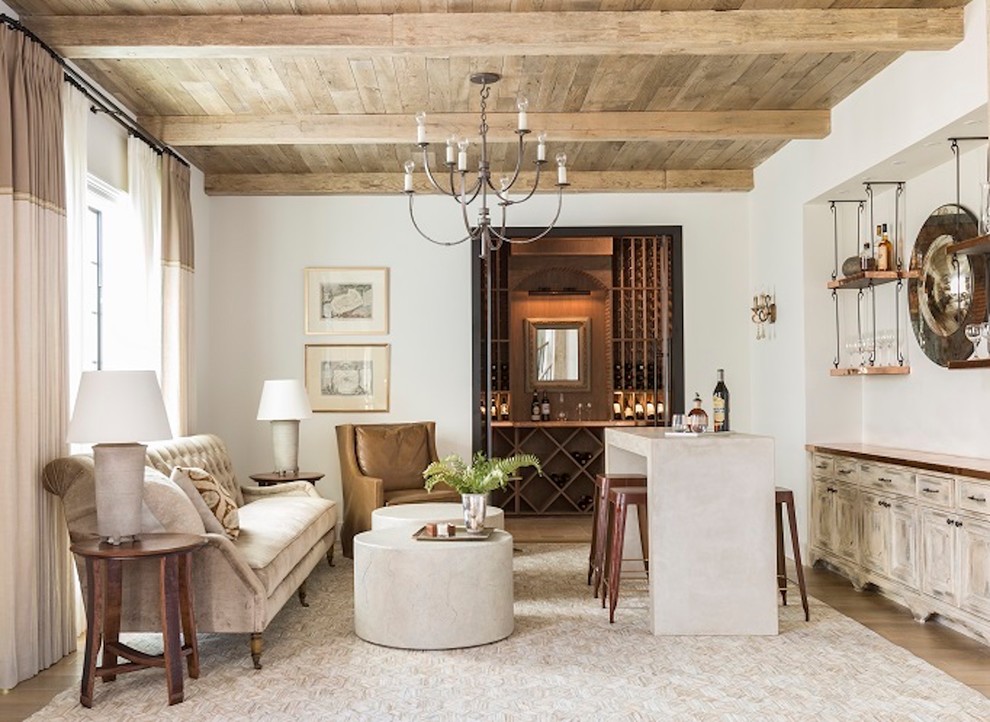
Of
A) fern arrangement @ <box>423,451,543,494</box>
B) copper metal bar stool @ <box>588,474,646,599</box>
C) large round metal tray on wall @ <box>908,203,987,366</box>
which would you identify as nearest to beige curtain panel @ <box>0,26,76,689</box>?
fern arrangement @ <box>423,451,543,494</box>

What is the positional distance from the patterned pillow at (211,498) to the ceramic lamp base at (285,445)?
219 cm

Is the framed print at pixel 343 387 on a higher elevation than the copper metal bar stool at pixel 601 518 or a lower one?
higher

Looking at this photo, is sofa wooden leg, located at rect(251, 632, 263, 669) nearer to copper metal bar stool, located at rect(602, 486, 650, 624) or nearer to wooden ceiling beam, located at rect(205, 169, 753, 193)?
copper metal bar stool, located at rect(602, 486, 650, 624)

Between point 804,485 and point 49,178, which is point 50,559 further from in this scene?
point 804,485

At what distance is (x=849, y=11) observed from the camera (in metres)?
4.68

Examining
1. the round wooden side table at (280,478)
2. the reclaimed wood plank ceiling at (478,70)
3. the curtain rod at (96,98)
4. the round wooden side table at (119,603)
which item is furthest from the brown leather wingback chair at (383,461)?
the round wooden side table at (119,603)

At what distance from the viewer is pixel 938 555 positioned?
5117 millimetres

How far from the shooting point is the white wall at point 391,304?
823 cm

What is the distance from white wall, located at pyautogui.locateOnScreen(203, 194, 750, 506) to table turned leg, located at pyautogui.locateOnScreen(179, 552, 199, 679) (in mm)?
3948

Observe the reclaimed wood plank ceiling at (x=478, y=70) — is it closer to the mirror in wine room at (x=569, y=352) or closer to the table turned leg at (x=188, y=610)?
the mirror in wine room at (x=569, y=352)

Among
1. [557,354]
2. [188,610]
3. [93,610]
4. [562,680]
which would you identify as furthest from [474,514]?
[557,354]

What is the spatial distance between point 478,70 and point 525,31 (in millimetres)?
937

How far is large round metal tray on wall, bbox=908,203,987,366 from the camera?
17.9 feet

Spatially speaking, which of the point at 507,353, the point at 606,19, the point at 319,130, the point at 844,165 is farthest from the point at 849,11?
the point at 507,353
